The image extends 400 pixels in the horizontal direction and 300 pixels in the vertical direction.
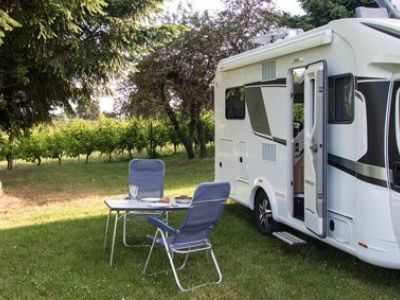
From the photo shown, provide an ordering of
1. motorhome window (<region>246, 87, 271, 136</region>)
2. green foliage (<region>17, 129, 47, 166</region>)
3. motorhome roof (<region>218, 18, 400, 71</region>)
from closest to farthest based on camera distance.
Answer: motorhome roof (<region>218, 18, 400, 71</region>), motorhome window (<region>246, 87, 271, 136</region>), green foliage (<region>17, 129, 47, 166</region>)

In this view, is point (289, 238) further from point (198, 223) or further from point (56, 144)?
point (56, 144)

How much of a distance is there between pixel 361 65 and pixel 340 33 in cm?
52

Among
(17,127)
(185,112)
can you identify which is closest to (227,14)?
(185,112)

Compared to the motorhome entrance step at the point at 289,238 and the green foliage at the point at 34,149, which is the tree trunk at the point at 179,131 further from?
the motorhome entrance step at the point at 289,238

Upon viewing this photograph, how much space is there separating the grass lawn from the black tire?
0.13m

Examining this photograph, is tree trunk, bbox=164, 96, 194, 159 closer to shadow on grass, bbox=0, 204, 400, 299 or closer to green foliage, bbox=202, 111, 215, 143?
green foliage, bbox=202, 111, 215, 143

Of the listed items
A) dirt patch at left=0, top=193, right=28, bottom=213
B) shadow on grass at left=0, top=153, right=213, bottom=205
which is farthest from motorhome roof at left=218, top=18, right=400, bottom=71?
shadow on grass at left=0, top=153, right=213, bottom=205

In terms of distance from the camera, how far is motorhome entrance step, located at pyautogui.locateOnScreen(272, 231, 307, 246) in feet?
20.0

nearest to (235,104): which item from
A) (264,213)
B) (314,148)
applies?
(264,213)

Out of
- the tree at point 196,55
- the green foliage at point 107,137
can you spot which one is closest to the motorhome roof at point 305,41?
the tree at point 196,55

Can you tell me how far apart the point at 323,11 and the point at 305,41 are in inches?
492

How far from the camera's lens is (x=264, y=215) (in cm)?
714

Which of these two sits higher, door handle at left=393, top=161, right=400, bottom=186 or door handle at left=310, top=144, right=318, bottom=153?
door handle at left=310, top=144, right=318, bottom=153

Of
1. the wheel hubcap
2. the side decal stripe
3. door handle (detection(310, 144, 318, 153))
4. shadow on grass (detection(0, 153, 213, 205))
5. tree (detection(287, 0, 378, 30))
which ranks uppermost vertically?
tree (detection(287, 0, 378, 30))
